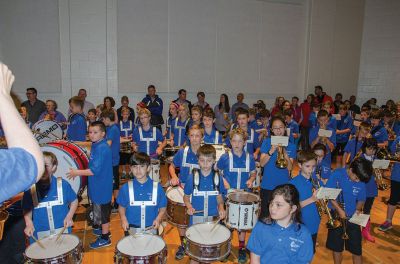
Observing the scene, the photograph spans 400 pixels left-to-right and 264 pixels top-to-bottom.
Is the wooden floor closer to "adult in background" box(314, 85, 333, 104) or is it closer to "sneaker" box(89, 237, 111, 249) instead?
"sneaker" box(89, 237, 111, 249)

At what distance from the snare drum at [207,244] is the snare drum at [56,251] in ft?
3.58

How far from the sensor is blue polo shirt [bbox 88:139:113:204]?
14.7ft

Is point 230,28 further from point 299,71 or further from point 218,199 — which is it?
point 218,199

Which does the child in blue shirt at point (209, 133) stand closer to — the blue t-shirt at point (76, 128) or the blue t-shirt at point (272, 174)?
the blue t-shirt at point (272, 174)

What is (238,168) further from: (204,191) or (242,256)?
(242,256)

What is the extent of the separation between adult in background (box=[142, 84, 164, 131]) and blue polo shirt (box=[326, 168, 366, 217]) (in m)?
7.56

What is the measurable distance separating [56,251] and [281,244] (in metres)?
2.02

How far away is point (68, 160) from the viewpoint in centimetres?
523

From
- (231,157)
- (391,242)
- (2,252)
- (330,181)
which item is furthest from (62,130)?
(391,242)

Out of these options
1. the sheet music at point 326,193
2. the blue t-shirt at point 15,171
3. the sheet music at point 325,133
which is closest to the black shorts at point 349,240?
the sheet music at point 326,193

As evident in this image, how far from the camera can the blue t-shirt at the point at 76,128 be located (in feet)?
22.0

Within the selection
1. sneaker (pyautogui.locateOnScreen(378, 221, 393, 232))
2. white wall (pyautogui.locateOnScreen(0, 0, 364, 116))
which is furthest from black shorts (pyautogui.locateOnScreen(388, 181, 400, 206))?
white wall (pyautogui.locateOnScreen(0, 0, 364, 116))

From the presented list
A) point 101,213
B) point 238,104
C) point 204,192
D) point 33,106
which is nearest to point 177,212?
point 204,192

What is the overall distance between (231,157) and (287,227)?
2048 mm
